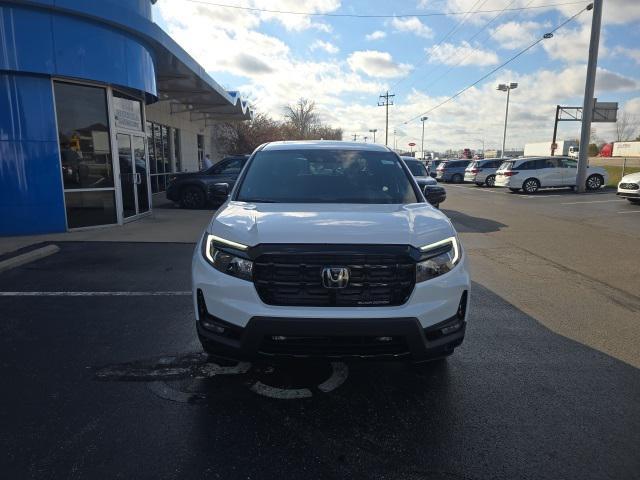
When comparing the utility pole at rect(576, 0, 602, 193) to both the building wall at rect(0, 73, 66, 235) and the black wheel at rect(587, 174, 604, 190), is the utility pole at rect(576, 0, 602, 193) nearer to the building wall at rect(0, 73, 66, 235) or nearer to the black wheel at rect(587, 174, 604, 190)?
the black wheel at rect(587, 174, 604, 190)

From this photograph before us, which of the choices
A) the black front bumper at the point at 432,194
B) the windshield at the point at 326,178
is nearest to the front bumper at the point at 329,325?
the windshield at the point at 326,178

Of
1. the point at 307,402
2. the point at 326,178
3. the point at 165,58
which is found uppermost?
the point at 165,58

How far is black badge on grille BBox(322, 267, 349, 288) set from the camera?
111 inches

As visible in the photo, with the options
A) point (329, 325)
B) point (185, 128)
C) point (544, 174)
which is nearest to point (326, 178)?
point (329, 325)

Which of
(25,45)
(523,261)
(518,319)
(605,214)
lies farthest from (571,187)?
(25,45)

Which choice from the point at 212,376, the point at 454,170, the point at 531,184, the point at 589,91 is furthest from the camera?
the point at 454,170

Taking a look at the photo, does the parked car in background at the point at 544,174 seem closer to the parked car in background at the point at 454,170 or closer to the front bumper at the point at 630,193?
the front bumper at the point at 630,193

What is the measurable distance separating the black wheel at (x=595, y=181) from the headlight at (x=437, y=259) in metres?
22.9

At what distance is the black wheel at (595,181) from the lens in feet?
73.2

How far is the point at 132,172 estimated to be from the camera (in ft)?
37.5

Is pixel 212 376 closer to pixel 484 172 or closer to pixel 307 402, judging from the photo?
pixel 307 402

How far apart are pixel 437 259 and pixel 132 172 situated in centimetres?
1017

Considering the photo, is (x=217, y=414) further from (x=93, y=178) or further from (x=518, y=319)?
(x=93, y=178)

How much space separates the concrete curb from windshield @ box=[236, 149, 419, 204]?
472 centimetres
